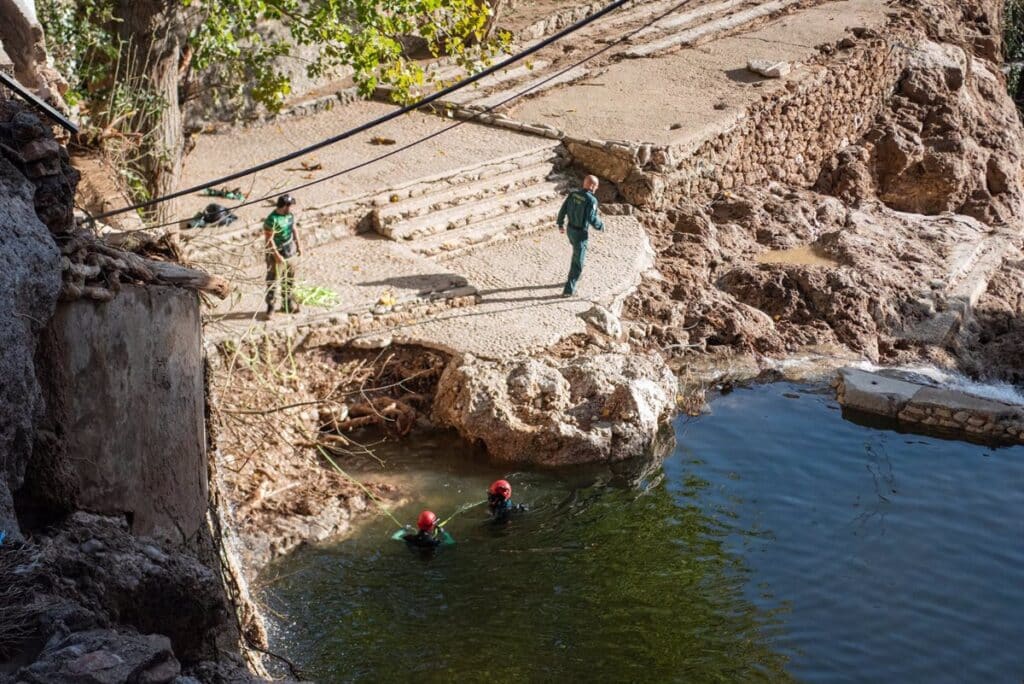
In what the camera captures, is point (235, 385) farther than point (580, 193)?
No

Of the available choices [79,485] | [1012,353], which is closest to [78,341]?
[79,485]

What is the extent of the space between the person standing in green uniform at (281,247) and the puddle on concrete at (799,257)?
7051 millimetres

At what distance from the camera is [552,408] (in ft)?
41.4

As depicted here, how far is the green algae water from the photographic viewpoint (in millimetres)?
9836

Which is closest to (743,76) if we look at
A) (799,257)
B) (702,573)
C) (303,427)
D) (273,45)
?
(799,257)

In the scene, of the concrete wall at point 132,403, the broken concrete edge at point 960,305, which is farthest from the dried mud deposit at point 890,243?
the concrete wall at point 132,403

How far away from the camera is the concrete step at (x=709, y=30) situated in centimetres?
2109

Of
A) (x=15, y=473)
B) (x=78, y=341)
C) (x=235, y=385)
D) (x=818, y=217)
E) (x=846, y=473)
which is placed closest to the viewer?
(x=15, y=473)

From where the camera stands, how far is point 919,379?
14430mm

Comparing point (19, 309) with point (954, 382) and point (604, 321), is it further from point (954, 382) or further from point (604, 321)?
point (954, 382)

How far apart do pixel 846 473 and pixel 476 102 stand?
8.50 meters

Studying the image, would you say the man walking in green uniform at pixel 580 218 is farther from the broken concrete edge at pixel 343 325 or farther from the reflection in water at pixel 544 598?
the reflection in water at pixel 544 598

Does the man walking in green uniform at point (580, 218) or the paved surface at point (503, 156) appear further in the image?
the man walking in green uniform at point (580, 218)

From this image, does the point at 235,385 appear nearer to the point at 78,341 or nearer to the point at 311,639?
the point at 311,639
